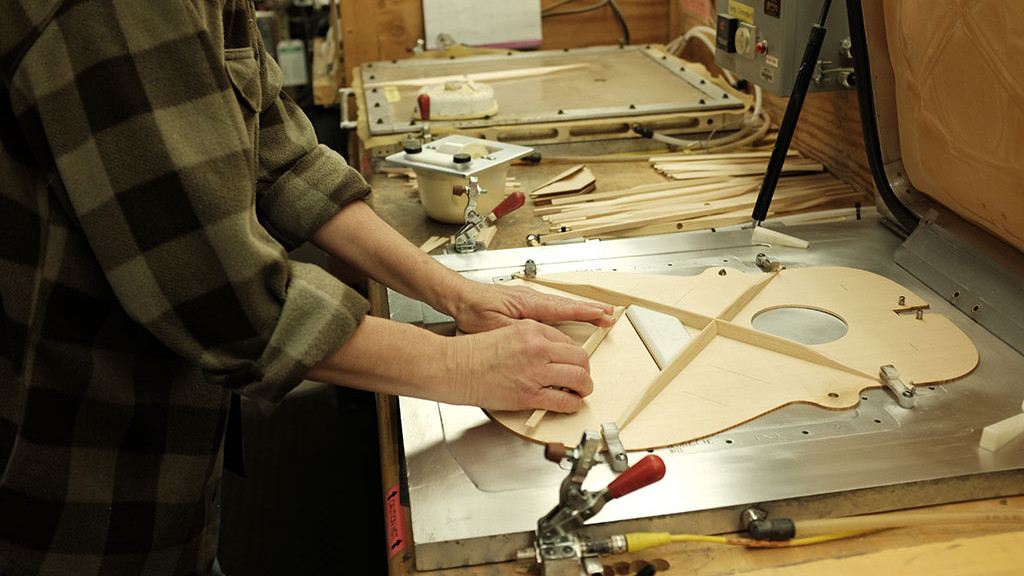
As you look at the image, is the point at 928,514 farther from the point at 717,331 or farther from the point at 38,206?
the point at 38,206

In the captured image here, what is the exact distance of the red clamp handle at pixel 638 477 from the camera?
0.84 metres

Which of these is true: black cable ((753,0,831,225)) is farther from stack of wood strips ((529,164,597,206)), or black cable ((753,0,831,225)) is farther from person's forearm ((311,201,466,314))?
person's forearm ((311,201,466,314))

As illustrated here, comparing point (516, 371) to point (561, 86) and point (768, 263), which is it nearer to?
point (768, 263)

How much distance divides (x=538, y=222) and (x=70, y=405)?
1082 mm

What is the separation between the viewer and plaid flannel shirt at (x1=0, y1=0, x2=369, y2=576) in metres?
0.79

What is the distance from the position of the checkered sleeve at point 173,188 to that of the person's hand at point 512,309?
0.38m

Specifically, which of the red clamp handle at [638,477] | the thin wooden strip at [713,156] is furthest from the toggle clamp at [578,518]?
the thin wooden strip at [713,156]

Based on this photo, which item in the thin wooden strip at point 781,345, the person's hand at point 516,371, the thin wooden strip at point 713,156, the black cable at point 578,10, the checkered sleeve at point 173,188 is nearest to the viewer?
the checkered sleeve at point 173,188

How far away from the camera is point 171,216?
0.82 meters

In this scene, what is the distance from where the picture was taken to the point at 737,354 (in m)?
1.21

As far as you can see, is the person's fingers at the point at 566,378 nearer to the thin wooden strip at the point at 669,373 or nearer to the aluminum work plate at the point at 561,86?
the thin wooden strip at the point at 669,373

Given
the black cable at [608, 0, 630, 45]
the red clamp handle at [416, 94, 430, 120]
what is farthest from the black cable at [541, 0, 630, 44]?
the red clamp handle at [416, 94, 430, 120]

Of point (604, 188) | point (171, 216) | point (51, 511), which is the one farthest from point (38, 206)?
point (604, 188)

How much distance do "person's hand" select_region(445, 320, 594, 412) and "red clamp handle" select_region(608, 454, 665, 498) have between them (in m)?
0.22
